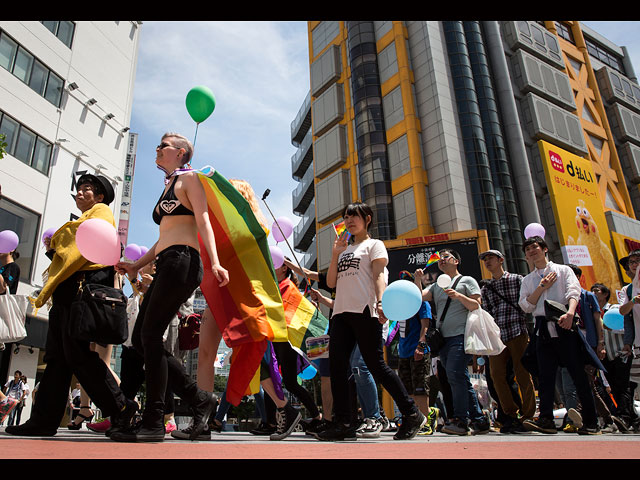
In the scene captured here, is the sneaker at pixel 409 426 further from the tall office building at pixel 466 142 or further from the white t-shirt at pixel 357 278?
the tall office building at pixel 466 142

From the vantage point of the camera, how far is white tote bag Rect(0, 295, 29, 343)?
5.07 m

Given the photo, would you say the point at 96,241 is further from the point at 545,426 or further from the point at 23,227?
the point at 23,227

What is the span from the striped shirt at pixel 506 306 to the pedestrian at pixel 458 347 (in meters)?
0.52

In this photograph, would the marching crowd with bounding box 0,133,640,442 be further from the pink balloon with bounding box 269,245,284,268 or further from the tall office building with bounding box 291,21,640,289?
the tall office building with bounding box 291,21,640,289

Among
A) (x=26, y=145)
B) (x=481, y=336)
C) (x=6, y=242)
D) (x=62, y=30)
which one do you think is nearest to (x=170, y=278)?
(x=481, y=336)

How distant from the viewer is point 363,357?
3.72 metres

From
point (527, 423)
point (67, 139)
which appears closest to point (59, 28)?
point (67, 139)

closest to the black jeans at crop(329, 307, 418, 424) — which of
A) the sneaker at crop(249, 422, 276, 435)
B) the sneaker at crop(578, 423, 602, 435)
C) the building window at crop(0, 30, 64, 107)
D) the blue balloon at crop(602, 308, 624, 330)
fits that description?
the sneaker at crop(578, 423, 602, 435)

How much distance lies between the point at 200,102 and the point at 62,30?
63.3 feet

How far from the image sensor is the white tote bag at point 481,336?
15.4 feet

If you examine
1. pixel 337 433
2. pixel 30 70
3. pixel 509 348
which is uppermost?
pixel 30 70

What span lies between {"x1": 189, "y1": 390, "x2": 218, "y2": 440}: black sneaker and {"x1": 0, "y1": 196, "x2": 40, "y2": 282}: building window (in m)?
15.3

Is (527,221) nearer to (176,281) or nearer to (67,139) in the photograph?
(67,139)

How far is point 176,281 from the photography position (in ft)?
9.62
